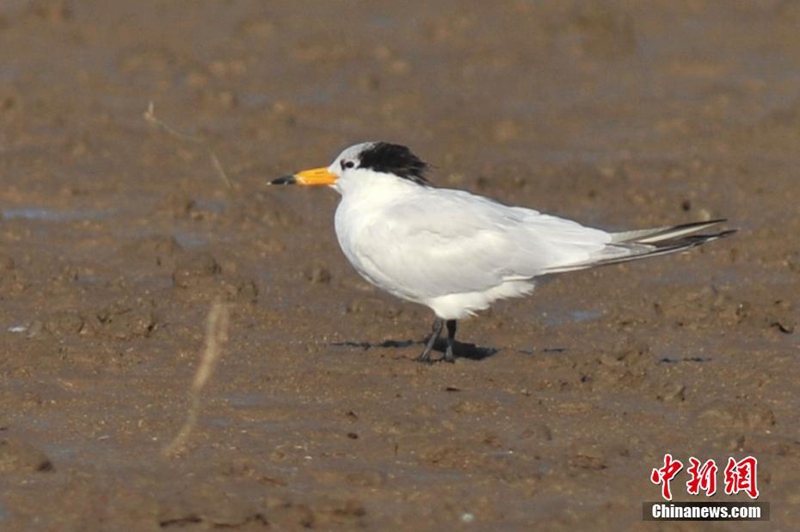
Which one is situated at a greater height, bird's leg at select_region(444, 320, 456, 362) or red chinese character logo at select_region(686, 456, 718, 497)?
bird's leg at select_region(444, 320, 456, 362)

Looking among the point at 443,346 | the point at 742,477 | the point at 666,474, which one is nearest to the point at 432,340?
the point at 443,346

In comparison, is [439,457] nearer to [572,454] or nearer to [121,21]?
[572,454]

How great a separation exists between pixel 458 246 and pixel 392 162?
579 mm

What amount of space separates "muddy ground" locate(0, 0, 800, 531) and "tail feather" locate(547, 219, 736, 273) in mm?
453

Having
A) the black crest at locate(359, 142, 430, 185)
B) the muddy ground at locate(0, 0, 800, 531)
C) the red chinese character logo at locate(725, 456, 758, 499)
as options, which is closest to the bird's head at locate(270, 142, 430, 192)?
the black crest at locate(359, 142, 430, 185)

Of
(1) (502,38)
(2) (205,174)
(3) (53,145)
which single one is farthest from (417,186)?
(1) (502,38)

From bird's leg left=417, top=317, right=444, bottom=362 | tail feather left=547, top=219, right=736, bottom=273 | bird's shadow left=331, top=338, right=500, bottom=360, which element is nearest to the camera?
tail feather left=547, top=219, right=736, bottom=273

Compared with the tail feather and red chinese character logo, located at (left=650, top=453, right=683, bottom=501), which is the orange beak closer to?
the tail feather

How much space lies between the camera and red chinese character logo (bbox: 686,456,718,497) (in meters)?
7.46

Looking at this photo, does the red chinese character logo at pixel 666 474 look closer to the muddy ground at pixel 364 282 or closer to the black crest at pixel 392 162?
the muddy ground at pixel 364 282

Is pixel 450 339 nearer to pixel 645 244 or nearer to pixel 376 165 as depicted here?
pixel 376 165

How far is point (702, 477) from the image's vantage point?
25.0ft

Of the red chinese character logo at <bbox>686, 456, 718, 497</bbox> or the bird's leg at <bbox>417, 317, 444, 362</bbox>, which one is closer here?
the red chinese character logo at <bbox>686, 456, 718, 497</bbox>

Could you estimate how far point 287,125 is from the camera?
46.0ft
